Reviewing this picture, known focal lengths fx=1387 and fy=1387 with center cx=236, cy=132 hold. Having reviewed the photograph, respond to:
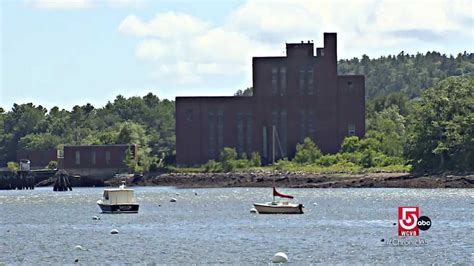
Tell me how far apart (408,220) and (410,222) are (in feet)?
2.79

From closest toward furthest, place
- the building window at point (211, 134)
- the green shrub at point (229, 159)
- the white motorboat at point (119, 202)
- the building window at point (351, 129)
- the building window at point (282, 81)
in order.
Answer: the white motorboat at point (119, 202) < the green shrub at point (229, 159) < the building window at point (282, 81) < the building window at point (351, 129) < the building window at point (211, 134)

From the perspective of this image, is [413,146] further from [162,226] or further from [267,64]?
[162,226]

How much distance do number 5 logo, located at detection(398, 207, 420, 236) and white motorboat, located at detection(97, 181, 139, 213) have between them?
126ft

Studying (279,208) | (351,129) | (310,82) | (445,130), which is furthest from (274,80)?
(279,208)

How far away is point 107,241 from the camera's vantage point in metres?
82.2

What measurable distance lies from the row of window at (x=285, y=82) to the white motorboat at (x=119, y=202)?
268ft

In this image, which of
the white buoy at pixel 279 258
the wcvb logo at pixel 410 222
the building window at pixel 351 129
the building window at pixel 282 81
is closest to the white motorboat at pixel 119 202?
the wcvb logo at pixel 410 222

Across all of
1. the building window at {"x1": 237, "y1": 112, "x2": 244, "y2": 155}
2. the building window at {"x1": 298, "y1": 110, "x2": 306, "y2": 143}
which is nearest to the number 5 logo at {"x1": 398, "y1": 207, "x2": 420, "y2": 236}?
the building window at {"x1": 298, "y1": 110, "x2": 306, "y2": 143}

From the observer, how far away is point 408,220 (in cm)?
7075

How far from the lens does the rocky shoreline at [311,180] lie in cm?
16175

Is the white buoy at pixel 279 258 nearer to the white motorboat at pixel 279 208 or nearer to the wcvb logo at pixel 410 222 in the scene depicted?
the wcvb logo at pixel 410 222

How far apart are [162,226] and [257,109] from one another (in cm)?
9701

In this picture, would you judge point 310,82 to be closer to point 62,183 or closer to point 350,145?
point 350,145

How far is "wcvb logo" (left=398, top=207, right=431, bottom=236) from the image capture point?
212ft
